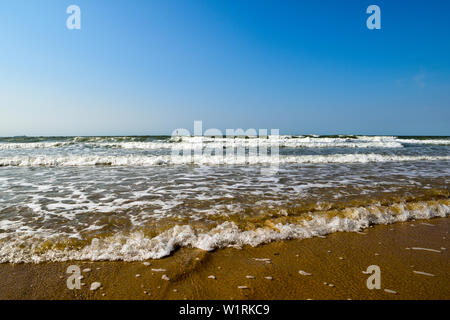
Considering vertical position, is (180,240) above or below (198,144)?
below

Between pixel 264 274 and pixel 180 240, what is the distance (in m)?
1.31

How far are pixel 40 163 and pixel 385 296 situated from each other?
1512cm

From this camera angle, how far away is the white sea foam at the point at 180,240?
304cm

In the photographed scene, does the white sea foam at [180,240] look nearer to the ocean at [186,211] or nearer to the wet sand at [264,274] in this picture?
the ocean at [186,211]

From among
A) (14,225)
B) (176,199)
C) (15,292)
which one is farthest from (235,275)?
(14,225)

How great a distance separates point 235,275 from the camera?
8.62 feet

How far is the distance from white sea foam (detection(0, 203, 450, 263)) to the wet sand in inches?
5.4

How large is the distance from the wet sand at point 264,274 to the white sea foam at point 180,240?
14cm

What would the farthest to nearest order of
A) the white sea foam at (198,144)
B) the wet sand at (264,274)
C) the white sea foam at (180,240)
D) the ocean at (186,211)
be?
the white sea foam at (198,144) → the ocean at (186,211) → the white sea foam at (180,240) → the wet sand at (264,274)

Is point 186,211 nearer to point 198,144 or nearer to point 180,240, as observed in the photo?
point 180,240

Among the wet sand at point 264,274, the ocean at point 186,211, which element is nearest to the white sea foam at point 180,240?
the ocean at point 186,211

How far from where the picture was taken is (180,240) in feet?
11.1

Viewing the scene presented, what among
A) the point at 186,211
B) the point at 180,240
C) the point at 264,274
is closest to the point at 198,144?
the point at 186,211

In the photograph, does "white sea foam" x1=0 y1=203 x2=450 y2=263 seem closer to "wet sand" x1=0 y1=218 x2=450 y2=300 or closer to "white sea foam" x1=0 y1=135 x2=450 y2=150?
"wet sand" x1=0 y1=218 x2=450 y2=300
